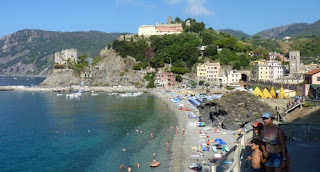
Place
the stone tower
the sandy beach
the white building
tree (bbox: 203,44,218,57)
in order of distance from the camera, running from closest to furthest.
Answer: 1. the sandy beach
2. the stone tower
3. the white building
4. tree (bbox: 203,44,218,57)

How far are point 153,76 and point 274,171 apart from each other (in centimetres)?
7325

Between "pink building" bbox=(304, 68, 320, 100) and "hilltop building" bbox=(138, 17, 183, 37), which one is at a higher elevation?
"hilltop building" bbox=(138, 17, 183, 37)

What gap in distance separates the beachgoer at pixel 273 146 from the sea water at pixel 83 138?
14.2 metres

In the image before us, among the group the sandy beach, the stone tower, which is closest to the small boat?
the sandy beach

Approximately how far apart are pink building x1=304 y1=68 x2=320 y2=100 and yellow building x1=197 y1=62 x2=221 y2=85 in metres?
37.4

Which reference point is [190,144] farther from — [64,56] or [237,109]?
[64,56]

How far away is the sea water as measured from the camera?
20672 millimetres

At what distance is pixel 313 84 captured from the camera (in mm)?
30281

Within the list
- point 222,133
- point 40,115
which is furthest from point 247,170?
point 40,115

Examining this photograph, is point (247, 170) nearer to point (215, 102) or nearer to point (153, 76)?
point (215, 102)

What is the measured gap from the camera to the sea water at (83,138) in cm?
2067

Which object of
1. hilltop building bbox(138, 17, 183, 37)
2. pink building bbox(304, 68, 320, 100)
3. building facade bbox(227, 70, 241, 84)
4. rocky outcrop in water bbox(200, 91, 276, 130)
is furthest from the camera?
hilltop building bbox(138, 17, 183, 37)

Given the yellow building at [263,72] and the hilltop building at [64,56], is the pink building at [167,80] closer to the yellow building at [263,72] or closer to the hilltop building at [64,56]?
the yellow building at [263,72]

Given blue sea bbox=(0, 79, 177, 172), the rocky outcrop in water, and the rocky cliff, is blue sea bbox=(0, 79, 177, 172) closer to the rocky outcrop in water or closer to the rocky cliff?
the rocky outcrop in water
